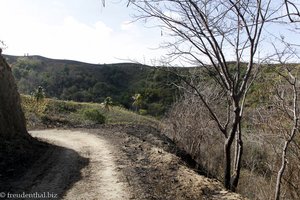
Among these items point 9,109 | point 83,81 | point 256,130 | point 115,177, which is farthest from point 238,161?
point 83,81

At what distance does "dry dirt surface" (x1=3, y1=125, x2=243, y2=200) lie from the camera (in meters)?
8.97

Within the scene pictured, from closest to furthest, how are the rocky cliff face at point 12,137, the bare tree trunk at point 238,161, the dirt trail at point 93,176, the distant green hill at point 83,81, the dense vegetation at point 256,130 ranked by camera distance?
the dirt trail at point 93,176 → the bare tree trunk at point 238,161 → the rocky cliff face at point 12,137 → the dense vegetation at point 256,130 → the distant green hill at point 83,81

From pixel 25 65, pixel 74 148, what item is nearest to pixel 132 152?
pixel 74 148

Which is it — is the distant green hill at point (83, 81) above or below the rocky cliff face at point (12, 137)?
below

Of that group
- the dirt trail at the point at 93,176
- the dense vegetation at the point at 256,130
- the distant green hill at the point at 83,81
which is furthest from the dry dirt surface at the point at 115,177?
the distant green hill at the point at 83,81

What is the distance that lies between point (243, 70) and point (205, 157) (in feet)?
29.3

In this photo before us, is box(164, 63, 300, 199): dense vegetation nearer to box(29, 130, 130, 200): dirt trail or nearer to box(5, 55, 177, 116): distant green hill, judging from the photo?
box(29, 130, 130, 200): dirt trail

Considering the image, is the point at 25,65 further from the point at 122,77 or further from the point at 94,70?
the point at 122,77

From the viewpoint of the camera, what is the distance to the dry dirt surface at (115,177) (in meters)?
8.97

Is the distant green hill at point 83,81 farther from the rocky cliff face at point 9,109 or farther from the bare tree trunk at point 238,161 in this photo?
the bare tree trunk at point 238,161

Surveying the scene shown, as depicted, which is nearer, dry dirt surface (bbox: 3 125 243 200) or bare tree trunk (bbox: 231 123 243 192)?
dry dirt surface (bbox: 3 125 243 200)

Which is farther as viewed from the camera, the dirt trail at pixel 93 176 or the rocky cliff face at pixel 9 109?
the rocky cliff face at pixel 9 109

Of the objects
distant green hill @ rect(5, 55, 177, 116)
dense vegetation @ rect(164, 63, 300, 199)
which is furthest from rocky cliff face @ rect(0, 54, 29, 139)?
distant green hill @ rect(5, 55, 177, 116)

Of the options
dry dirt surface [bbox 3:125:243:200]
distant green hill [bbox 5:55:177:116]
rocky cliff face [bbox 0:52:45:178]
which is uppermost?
rocky cliff face [bbox 0:52:45:178]
